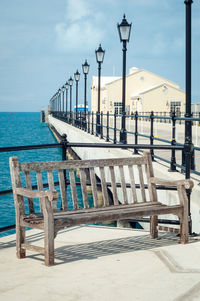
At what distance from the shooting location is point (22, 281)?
4070 mm

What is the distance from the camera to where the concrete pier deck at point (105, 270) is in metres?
3.79

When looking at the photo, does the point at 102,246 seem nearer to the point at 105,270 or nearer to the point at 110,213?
the point at 110,213

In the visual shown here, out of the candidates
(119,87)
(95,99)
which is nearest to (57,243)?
(119,87)

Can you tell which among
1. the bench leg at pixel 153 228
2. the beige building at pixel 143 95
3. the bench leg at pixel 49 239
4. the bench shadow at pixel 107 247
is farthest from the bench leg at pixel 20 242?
the beige building at pixel 143 95

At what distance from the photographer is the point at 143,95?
65188mm

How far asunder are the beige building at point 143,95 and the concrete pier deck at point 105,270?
180 ft

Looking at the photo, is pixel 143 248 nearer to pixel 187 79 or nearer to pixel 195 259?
pixel 195 259

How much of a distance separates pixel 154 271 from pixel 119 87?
68296 millimetres

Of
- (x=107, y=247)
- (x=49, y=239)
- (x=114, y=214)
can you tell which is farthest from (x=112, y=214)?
(x=49, y=239)

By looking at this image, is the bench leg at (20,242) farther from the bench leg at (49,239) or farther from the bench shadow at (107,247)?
the bench leg at (49,239)

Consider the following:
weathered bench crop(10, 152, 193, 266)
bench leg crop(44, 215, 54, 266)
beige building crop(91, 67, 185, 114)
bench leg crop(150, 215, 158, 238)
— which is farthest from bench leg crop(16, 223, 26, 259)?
beige building crop(91, 67, 185, 114)

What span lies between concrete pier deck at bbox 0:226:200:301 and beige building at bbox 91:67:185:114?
2164 inches

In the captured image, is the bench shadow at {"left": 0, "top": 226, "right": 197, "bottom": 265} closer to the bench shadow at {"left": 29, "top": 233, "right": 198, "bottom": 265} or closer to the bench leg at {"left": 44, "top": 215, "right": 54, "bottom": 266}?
the bench shadow at {"left": 29, "top": 233, "right": 198, "bottom": 265}

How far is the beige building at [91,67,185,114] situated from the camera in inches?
2586
